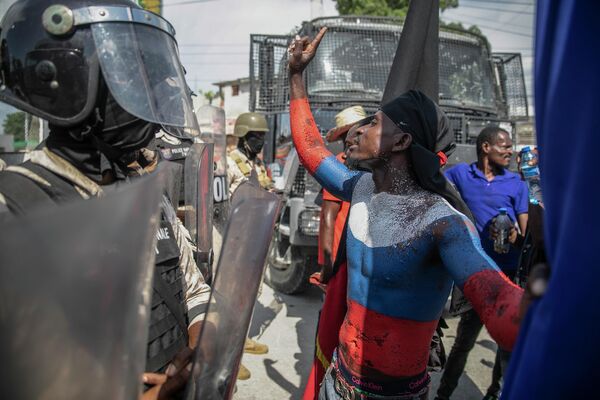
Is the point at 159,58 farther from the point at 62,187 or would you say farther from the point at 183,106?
the point at 62,187

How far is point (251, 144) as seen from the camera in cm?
514

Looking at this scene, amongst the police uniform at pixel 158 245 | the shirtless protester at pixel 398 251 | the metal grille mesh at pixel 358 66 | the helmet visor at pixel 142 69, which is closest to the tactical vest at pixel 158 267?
the police uniform at pixel 158 245

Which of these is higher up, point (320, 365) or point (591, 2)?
point (591, 2)

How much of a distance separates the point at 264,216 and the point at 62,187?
23.7 inches

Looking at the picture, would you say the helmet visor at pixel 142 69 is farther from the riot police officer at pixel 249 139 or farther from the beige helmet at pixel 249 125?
the beige helmet at pixel 249 125

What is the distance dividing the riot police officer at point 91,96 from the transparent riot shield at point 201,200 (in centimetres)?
110

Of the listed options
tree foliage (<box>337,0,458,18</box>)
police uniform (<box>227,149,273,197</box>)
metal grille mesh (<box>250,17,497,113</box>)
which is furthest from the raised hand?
tree foliage (<box>337,0,458,18</box>)

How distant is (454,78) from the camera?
6.18m

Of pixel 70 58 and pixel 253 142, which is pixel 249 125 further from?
pixel 70 58

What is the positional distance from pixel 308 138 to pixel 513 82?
19.1 feet

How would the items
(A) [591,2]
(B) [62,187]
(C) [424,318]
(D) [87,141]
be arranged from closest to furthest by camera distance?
(A) [591,2] → (B) [62,187] → (D) [87,141] → (C) [424,318]

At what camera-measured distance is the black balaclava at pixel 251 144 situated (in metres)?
5.12

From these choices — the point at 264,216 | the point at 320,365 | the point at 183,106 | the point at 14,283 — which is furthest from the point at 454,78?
the point at 14,283

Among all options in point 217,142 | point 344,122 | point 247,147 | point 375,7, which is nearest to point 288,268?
point 247,147
